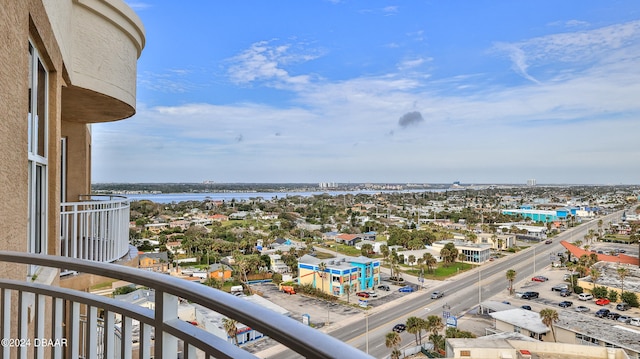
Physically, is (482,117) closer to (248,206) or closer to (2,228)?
(248,206)

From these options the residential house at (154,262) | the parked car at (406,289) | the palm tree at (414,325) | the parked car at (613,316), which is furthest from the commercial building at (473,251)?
the residential house at (154,262)

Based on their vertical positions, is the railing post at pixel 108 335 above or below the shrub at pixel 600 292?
above

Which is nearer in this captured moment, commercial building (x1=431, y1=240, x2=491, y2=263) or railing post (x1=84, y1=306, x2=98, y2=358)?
railing post (x1=84, y1=306, x2=98, y2=358)

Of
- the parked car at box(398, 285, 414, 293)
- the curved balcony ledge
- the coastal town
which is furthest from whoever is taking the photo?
the parked car at box(398, 285, 414, 293)

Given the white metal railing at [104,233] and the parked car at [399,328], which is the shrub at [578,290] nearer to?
the parked car at [399,328]

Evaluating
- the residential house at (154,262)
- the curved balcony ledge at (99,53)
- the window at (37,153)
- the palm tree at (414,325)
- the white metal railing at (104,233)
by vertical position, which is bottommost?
the palm tree at (414,325)

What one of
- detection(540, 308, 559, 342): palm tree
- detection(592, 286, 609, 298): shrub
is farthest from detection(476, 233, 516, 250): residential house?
detection(540, 308, 559, 342): palm tree

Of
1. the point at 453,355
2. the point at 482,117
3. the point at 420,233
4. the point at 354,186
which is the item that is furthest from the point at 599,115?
the point at 354,186

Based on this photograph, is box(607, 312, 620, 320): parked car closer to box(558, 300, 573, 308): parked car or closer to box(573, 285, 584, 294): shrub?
box(558, 300, 573, 308): parked car
